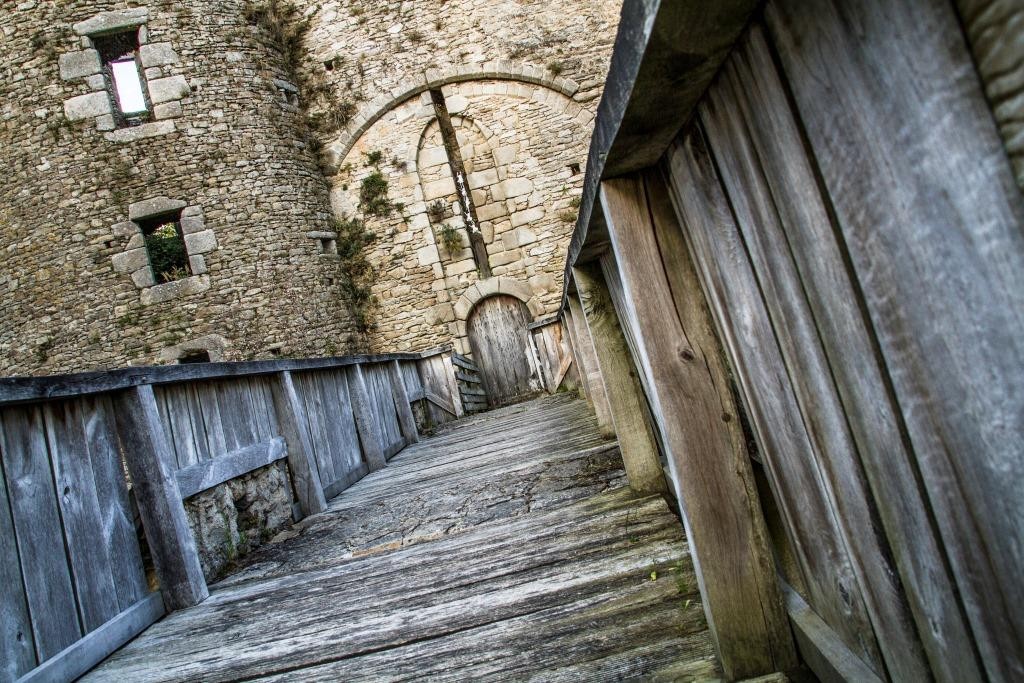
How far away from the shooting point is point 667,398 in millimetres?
1173

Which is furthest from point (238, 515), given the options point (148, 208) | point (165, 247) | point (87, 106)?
point (165, 247)

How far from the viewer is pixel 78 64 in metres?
9.71

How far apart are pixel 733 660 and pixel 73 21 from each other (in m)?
13.3

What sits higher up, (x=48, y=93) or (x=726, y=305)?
(x=48, y=93)

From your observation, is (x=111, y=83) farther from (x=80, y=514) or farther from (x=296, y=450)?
(x=80, y=514)

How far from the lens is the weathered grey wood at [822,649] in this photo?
0.89 metres

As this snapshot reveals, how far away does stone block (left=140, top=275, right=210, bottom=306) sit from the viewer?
9.66 m

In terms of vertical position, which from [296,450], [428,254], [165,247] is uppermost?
[165,247]

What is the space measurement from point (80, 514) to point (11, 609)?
0.41 metres

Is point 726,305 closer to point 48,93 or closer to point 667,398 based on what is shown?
point 667,398

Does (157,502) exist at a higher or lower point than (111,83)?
lower

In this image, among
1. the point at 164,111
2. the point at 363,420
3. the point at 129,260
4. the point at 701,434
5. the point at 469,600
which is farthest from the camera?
the point at 164,111

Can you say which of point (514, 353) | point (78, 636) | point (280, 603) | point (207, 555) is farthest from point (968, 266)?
point (514, 353)

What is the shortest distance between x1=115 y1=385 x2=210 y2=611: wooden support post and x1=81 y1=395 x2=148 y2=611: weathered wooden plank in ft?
0.14
